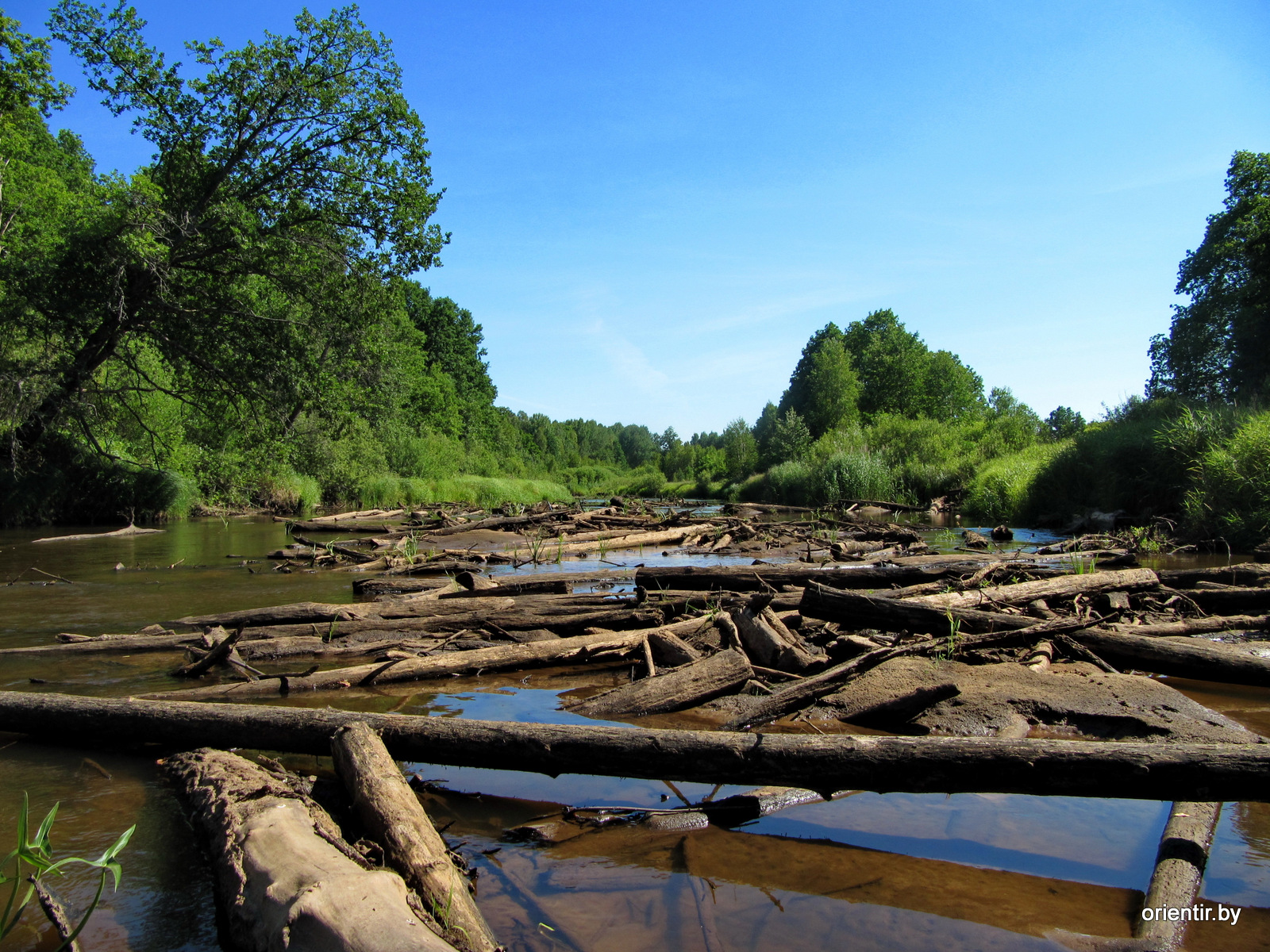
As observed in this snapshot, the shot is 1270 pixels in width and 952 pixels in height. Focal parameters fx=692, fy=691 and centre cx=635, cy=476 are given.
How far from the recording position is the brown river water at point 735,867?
7.55ft

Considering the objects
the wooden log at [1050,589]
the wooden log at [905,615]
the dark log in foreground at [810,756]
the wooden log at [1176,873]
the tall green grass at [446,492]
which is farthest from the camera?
the tall green grass at [446,492]

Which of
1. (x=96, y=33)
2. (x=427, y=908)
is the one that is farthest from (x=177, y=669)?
(x=96, y=33)

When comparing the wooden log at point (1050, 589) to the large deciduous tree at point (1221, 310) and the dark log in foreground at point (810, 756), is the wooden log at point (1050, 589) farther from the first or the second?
the large deciduous tree at point (1221, 310)

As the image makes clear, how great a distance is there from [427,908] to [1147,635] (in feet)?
18.7

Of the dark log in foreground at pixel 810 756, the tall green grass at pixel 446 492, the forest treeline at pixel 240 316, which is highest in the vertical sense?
the forest treeline at pixel 240 316

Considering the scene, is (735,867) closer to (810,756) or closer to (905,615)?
(810,756)

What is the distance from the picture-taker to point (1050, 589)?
623cm

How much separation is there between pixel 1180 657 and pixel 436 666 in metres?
5.32

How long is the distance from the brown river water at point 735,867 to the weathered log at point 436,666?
0.89 metres

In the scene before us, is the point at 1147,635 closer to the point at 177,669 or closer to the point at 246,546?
the point at 177,669

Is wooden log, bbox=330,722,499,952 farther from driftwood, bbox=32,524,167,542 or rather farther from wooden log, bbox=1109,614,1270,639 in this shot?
driftwood, bbox=32,524,167,542

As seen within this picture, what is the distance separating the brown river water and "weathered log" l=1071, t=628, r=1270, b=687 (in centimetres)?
60

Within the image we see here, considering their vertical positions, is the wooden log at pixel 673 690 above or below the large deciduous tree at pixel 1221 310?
below

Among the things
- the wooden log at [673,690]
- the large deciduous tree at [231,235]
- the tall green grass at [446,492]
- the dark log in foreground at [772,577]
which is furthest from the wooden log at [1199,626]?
the tall green grass at [446,492]
